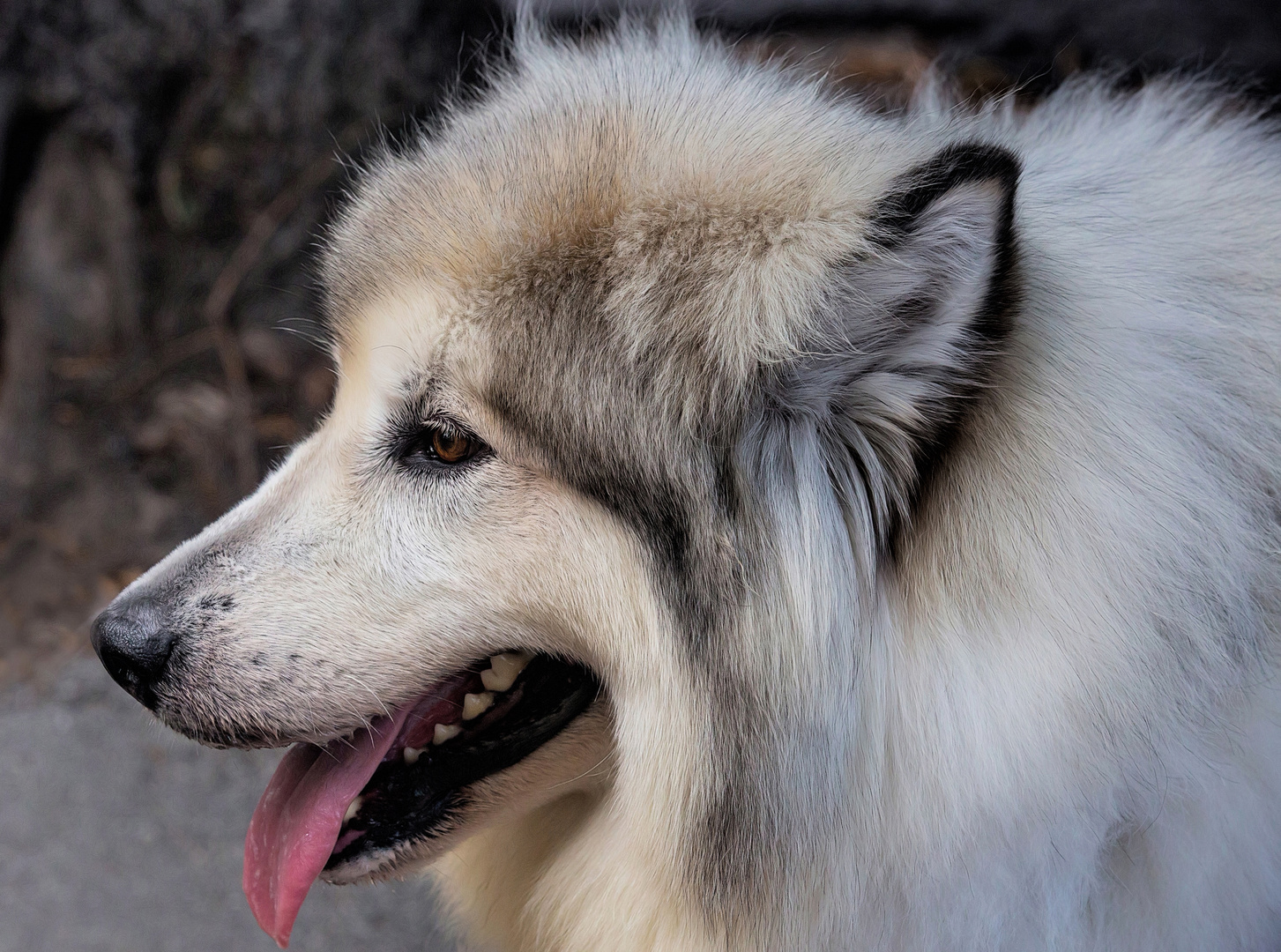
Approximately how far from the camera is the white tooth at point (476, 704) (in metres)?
1.73

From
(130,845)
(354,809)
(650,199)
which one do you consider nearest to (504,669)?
(354,809)

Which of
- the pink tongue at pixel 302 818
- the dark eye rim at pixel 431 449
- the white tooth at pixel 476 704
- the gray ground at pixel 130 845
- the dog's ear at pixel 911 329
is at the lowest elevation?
the gray ground at pixel 130 845

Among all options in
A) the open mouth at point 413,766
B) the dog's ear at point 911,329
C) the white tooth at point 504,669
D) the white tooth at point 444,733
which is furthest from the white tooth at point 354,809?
the dog's ear at point 911,329

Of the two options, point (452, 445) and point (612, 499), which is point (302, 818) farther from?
point (612, 499)

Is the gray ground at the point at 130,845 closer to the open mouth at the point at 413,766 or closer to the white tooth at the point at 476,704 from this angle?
the open mouth at the point at 413,766

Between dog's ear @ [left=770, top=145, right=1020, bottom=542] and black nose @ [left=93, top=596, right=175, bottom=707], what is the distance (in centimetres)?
102

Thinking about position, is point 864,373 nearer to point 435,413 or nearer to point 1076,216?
point 1076,216

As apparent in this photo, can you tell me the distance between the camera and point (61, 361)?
3.91m

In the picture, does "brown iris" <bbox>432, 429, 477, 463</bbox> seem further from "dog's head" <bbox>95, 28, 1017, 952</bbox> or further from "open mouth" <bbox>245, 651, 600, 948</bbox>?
"open mouth" <bbox>245, 651, 600, 948</bbox>

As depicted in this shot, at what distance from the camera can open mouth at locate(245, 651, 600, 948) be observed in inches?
67.6

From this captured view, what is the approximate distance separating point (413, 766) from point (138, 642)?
48 centimetres

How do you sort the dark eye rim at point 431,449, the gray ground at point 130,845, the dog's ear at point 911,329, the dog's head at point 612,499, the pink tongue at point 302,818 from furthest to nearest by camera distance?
the gray ground at point 130,845, the pink tongue at point 302,818, the dark eye rim at point 431,449, the dog's head at point 612,499, the dog's ear at point 911,329

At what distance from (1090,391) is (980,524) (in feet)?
0.81

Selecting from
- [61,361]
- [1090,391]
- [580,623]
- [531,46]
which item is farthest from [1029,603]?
[61,361]
